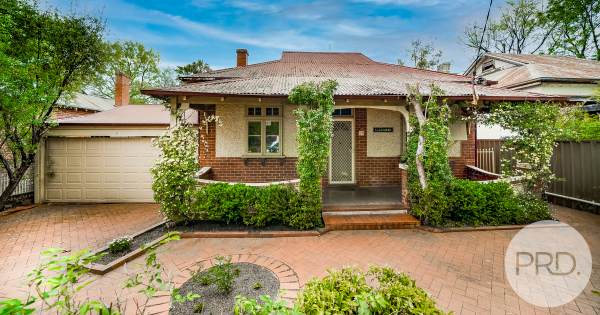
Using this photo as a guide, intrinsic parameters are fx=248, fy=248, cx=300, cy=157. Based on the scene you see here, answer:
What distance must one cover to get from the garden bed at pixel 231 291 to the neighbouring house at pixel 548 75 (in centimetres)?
1007

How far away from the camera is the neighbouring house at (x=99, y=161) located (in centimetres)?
777

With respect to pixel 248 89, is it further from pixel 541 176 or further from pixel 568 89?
pixel 568 89

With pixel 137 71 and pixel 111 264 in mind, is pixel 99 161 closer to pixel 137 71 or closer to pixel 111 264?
pixel 111 264

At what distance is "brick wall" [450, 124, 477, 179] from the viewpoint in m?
7.65

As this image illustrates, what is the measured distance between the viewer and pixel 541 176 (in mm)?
5582

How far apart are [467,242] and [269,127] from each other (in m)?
5.49

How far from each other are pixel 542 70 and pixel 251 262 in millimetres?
14816

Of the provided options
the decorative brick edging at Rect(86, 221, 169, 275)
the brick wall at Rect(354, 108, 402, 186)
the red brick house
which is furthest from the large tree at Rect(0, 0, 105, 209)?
the brick wall at Rect(354, 108, 402, 186)

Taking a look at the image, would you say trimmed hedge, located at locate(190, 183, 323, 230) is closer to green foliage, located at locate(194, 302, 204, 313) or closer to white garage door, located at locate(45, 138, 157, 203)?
green foliage, located at locate(194, 302, 204, 313)

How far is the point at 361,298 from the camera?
1617 millimetres

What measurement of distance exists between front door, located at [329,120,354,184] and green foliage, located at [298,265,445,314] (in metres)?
6.34

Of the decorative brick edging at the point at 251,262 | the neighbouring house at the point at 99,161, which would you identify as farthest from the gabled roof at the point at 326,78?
the decorative brick edging at the point at 251,262

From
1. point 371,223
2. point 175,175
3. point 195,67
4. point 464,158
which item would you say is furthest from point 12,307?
point 195,67

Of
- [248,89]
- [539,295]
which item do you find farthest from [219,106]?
[539,295]
